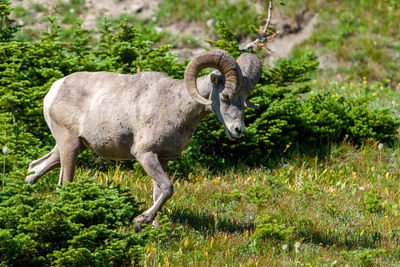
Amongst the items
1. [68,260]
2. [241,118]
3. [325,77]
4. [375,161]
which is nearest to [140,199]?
[241,118]

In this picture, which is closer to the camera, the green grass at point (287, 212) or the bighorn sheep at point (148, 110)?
the bighorn sheep at point (148, 110)

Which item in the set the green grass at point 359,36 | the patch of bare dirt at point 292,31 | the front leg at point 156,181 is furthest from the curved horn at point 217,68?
the patch of bare dirt at point 292,31

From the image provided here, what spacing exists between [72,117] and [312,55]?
10.3 metres

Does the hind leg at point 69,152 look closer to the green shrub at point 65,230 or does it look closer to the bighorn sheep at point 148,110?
the bighorn sheep at point 148,110

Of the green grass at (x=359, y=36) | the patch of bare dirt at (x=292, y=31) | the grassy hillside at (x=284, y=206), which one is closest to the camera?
the grassy hillside at (x=284, y=206)

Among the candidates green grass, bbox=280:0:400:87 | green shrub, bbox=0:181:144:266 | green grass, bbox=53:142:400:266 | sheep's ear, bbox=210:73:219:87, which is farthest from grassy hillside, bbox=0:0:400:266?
green grass, bbox=280:0:400:87

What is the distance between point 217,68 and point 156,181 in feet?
5.09

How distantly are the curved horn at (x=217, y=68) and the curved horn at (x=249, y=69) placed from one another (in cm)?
27

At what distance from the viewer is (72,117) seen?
6.79 metres

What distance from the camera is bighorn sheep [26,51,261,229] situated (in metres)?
6.07

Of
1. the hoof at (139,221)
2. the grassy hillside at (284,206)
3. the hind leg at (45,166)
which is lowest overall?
Result: the grassy hillside at (284,206)

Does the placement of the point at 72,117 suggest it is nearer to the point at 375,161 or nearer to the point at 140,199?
the point at 140,199

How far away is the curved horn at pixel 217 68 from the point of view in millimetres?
5926

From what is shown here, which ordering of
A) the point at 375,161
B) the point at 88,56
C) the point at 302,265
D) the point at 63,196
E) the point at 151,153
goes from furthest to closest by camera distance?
the point at 375,161
the point at 88,56
the point at 151,153
the point at 302,265
the point at 63,196
